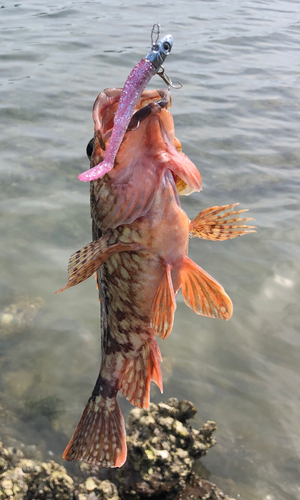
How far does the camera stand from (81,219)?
6.30 metres

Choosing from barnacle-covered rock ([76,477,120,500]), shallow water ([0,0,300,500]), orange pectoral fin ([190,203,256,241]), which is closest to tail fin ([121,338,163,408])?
orange pectoral fin ([190,203,256,241])

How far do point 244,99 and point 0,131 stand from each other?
546 centimetres

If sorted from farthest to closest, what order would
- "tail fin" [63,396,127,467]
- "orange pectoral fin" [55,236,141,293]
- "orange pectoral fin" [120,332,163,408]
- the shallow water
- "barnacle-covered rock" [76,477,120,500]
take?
the shallow water < "barnacle-covered rock" [76,477,120,500] < "tail fin" [63,396,127,467] < "orange pectoral fin" [120,332,163,408] < "orange pectoral fin" [55,236,141,293]

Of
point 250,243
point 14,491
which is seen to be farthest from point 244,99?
point 14,491

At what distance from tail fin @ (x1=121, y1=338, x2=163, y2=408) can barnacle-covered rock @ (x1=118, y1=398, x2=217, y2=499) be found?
80cm

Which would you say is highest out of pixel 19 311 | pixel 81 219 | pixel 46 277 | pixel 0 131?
pixel 0 131

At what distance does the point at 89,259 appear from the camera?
209cm

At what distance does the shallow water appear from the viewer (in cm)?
406

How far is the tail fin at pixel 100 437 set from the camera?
2.77m

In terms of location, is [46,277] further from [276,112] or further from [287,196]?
[276,112]

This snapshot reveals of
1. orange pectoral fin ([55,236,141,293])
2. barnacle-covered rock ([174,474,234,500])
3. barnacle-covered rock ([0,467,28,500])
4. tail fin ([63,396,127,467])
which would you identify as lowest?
barnacle-covered rock ([174,474,234,500])

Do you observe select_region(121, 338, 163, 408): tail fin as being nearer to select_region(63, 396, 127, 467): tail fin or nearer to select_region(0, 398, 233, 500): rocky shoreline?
select_region(63, 396, 127, 467): tail fin

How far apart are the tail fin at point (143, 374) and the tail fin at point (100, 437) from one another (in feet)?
0.85

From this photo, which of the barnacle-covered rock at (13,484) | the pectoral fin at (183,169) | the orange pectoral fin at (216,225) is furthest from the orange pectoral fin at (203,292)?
the barnacle-covered rock at (13,484)
